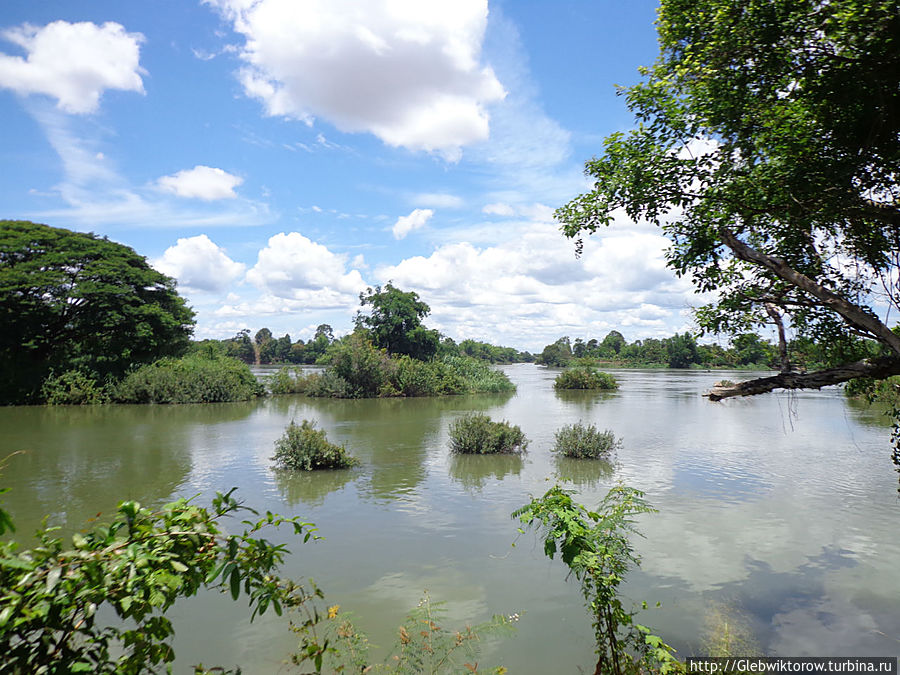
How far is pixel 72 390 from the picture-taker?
25406mm

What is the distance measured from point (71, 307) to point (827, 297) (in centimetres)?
3202

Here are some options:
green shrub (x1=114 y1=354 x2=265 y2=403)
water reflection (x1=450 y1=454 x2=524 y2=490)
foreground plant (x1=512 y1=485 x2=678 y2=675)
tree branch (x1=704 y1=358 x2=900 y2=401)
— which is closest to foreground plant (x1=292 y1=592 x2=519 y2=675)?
foreground plant (x1=512 y1=485 x2=678 y2=675)

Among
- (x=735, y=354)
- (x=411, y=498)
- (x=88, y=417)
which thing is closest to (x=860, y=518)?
(x=735, y=354)

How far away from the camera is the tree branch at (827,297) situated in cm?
440

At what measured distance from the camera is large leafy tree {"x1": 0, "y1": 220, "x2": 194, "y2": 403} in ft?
82.0

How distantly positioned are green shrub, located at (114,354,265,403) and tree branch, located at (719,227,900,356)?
28.1 meters

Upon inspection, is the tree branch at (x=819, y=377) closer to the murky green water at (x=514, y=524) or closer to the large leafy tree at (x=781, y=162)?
the large leafy tree at (x=781, y=162)

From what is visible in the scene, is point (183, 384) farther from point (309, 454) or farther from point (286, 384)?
point (309, 454)

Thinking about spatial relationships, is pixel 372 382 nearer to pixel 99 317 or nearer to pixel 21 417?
pixel 99 317

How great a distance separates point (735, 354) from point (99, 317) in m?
30.3

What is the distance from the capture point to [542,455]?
1393 centimetres

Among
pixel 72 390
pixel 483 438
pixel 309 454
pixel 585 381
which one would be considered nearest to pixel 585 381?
pixel 585 381

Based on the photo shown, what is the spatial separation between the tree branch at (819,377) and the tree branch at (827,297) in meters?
0.17

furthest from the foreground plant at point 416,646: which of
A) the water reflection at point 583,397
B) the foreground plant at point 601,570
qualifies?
the water reflection at point 583,397
